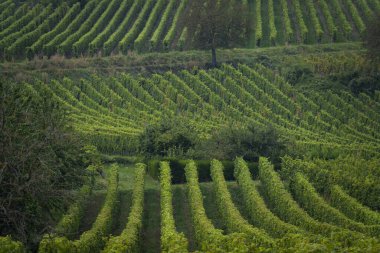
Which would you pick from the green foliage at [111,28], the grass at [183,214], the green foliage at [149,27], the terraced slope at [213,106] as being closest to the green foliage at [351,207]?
the grass at [183,214]

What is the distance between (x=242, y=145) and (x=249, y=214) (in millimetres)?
11505

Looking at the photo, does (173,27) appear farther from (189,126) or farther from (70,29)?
(189,126)

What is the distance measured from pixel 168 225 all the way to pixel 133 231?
1.80m

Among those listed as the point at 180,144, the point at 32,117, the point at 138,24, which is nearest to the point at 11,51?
the point at 138,24

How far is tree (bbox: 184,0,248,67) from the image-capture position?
71.2 m

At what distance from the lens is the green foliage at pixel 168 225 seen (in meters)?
24.3

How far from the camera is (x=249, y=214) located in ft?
118

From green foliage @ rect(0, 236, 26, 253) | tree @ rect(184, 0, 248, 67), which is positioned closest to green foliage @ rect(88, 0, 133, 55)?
tree @ rect(184, 0, 248, 67)

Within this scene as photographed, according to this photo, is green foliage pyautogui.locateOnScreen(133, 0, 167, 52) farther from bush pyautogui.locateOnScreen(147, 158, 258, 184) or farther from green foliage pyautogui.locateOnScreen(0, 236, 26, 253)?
green foliage pyautogui.locateOnScreen(0, 236, 26, 253)

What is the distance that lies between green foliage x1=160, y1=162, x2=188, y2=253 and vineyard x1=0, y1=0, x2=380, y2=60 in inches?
1372

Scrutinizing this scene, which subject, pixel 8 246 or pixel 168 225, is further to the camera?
pixel 168 225

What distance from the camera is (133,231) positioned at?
28.7 metres

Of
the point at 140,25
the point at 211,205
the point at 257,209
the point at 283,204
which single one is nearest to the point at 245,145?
the point at 211,205

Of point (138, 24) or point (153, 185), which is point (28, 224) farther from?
point (138, 24)
